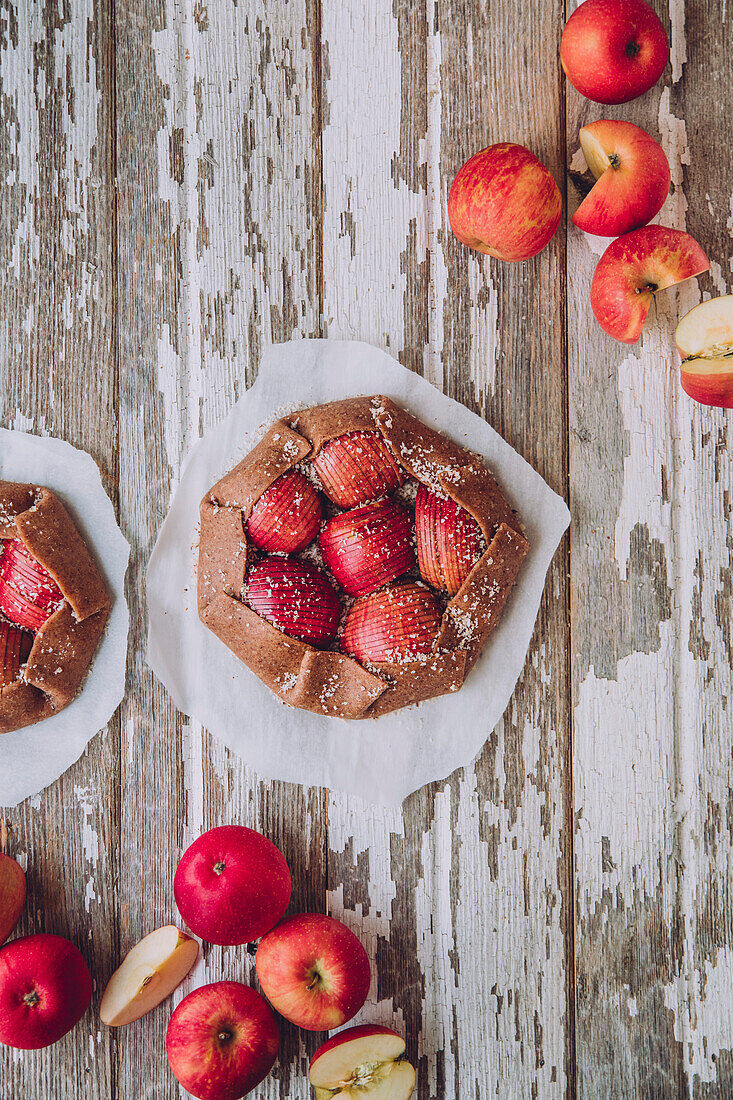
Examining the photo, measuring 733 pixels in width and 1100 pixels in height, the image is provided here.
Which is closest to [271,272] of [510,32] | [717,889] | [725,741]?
[510,32]

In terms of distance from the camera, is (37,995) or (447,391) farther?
(447,391)

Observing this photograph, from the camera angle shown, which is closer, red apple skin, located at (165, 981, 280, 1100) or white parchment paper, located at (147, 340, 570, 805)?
red apple skin, located at (165, 981, 280, 1100)

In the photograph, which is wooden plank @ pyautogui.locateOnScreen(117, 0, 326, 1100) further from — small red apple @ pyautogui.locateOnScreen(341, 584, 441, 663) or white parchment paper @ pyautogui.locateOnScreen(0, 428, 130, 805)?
small red apple @ pyautogui.locateOnScreen(341, 584, 441, 663)

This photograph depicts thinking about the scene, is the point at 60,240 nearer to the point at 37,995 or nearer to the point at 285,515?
the point at 285,515

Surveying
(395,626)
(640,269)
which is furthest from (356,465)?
(640,269)

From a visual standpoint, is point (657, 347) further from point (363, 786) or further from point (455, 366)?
point (363, 786)

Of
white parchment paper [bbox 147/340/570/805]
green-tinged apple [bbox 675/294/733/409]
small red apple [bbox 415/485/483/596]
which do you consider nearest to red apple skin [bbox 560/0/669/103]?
green-tinged apple [bbox 675/294/733/409]
